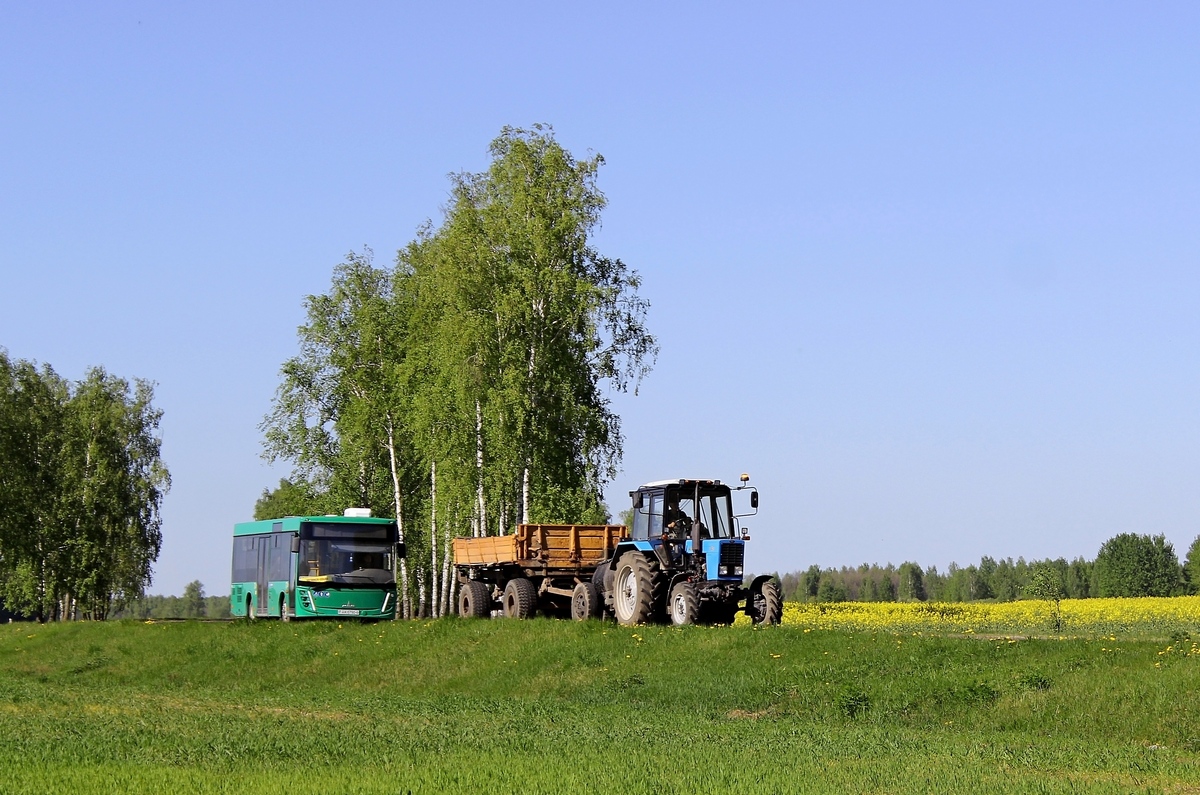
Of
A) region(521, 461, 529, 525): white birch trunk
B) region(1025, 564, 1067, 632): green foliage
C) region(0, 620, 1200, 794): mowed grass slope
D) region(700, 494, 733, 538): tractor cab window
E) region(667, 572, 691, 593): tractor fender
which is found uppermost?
region(521, 461, 529, 525): white birch trunk

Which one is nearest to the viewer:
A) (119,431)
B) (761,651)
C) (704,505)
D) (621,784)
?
(621,784)

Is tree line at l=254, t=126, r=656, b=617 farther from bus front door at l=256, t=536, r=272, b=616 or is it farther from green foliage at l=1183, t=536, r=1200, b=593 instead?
green foliage at l=1183, t=536, r=1200, b=593

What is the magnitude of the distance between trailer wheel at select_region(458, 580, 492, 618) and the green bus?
2066 millimetres

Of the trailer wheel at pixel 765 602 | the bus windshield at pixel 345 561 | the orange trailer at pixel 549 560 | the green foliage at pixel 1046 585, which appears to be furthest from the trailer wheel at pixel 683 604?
the green foliage at pixel 1046 585

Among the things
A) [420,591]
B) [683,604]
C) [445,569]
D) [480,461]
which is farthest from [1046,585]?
[420,591]

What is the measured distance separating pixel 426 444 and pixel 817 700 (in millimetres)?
27774

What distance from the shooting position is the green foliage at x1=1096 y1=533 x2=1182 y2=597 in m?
134

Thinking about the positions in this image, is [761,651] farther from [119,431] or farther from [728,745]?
[119,431]

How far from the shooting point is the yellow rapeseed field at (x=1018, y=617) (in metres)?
37.9

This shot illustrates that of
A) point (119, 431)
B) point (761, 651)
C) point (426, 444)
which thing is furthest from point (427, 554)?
point (761, 651)

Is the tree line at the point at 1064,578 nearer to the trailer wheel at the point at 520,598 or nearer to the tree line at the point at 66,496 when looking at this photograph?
the tree line at the point at 66,496

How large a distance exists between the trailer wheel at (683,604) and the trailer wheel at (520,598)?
247 inches

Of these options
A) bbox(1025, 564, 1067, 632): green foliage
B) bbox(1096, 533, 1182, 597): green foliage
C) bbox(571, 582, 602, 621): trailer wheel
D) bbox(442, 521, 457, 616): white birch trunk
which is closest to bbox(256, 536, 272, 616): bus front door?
bbox(442, 521, 457, 616): white birch trunk

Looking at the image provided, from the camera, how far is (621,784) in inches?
523
